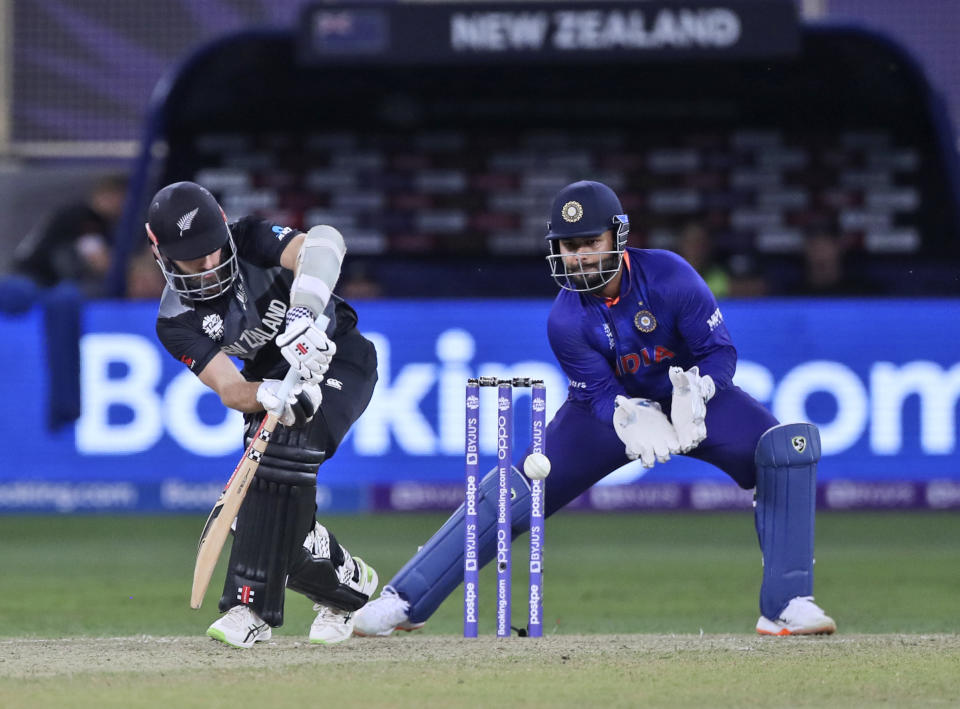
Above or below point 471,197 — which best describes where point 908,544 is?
below

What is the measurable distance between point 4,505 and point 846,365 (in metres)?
5.77

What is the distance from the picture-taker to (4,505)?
11641mm

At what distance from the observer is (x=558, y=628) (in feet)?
24.1

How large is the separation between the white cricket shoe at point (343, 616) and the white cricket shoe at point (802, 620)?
1.56 metres

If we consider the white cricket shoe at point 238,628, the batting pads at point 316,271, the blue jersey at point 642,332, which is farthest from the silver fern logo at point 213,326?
the blue jersey at point 642,332

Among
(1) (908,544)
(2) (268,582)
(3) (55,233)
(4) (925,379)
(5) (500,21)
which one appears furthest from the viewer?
(3) (55,233)

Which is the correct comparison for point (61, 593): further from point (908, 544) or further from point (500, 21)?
point (500, 21)

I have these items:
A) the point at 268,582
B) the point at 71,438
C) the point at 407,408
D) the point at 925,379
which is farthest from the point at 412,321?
the point at 268,582

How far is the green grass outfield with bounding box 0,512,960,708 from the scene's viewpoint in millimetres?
5371

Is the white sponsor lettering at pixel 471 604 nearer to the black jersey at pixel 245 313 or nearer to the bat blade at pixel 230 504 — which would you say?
the bat blade at pixel 230 504

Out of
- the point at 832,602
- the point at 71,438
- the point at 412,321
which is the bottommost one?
the point at 832,602

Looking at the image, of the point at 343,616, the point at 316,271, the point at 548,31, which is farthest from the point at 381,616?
the point at 548,31

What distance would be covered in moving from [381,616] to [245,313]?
1.29 meters

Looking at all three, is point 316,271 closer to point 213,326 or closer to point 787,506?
point 213,326
